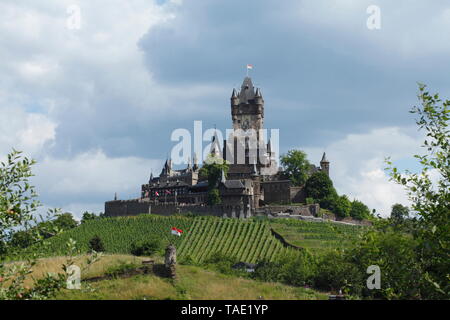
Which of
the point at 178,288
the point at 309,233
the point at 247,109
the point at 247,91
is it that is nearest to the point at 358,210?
the point at 309,233

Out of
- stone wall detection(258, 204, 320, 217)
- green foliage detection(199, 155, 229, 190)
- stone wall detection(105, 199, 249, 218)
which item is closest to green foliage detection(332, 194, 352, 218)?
stone wall detection(258, 204, 320, 217)

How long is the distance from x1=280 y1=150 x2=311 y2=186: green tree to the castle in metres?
1.71

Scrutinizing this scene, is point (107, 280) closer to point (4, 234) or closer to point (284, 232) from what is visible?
point (4, 234)

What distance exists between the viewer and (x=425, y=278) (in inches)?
497

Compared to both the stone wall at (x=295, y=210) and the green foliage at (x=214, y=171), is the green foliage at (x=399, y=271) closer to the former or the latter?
the stone wall at (x=295, y=210)

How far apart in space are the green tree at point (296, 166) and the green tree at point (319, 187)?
629 centimetres

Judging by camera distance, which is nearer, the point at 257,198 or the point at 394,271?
the point at 394,271

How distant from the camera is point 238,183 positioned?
321 feet

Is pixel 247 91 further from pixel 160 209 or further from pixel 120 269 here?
pixel 120 269

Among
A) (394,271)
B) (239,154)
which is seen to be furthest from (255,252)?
(394,271)

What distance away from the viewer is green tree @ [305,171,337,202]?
10112cm

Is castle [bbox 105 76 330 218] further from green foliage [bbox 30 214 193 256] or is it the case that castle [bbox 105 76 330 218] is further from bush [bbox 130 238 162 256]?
bush [bbox 130 238 162 256]

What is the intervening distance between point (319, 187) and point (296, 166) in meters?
10.0
